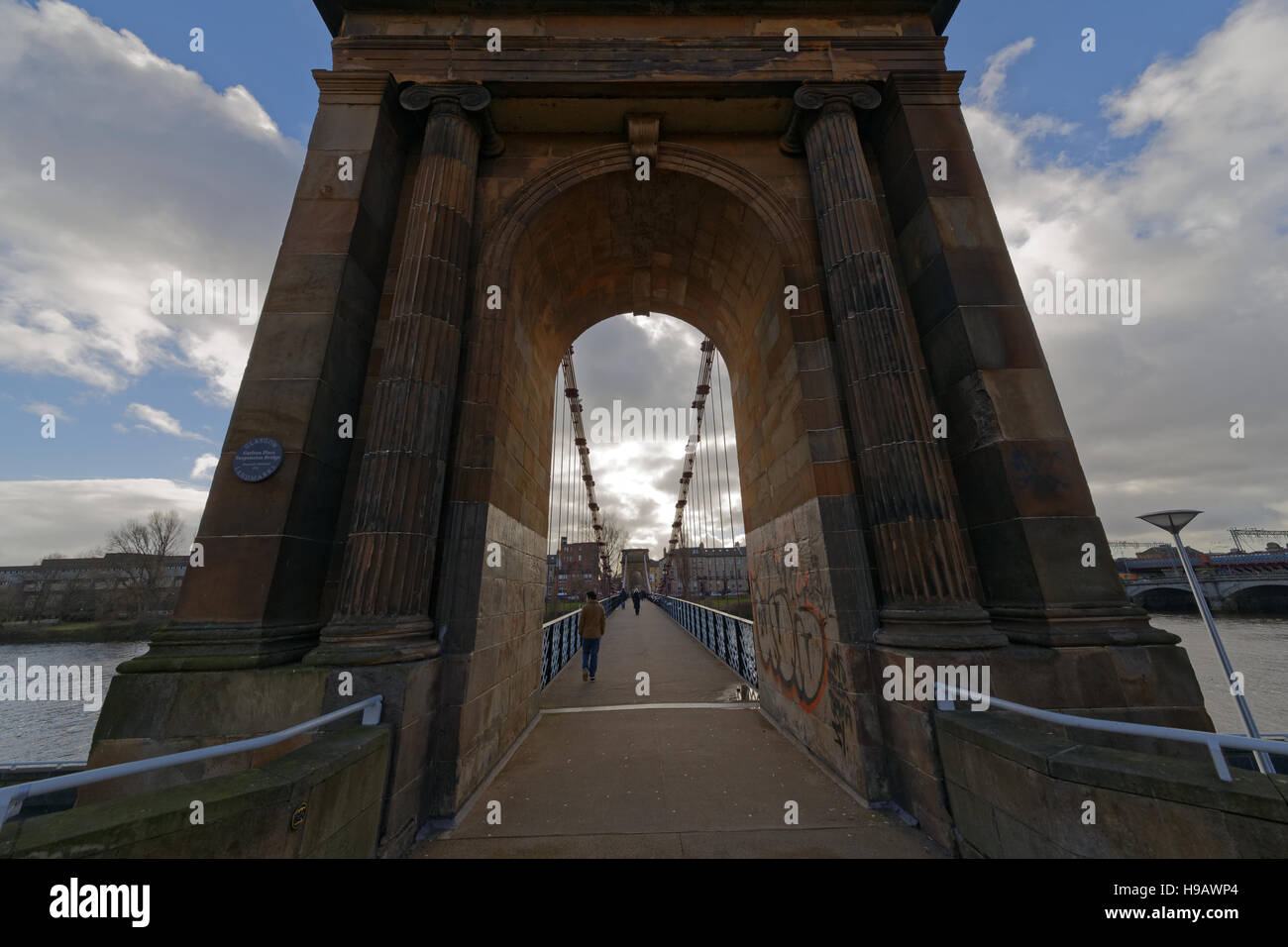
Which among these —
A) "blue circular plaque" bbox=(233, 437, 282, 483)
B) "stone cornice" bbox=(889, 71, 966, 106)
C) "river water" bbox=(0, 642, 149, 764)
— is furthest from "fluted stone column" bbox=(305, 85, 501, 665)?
"river water" bbox=(0, 642, 149, 764)

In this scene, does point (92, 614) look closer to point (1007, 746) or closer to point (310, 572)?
point (310, 572)

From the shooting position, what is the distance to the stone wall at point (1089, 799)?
2205 mm

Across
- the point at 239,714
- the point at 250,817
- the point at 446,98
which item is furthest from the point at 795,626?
the point at 446,98

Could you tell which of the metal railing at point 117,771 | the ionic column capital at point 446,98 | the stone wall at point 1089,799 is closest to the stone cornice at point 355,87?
the ionic column capital at point 446,98

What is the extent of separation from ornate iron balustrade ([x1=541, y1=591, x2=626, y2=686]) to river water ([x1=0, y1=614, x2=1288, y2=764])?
697 cm

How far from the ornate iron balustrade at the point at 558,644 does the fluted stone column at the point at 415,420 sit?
15.8 ft

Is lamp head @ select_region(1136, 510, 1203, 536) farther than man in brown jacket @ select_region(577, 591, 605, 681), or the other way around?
man in brown jacket @ select_region(577, 591, 605, 681)

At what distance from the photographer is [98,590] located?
5412 centimetres

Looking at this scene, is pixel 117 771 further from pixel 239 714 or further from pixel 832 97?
pixel 832 97

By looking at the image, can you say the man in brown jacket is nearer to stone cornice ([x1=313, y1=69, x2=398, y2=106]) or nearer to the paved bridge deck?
the paved bridge deck

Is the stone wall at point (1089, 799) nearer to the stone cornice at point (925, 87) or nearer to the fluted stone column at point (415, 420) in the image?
the fluted stone column at point (415, 420)

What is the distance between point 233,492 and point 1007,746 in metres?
6.89

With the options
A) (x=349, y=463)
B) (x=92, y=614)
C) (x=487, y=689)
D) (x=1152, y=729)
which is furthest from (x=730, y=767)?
(x=92, y=614)

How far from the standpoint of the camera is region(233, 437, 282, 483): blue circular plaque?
4.70 metres
